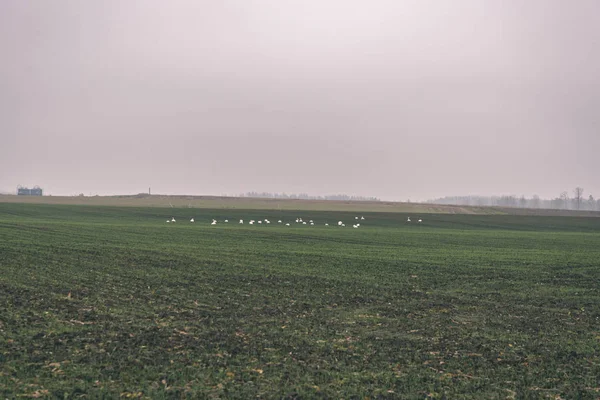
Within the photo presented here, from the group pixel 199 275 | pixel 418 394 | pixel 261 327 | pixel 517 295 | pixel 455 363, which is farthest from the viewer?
pixel 199 275

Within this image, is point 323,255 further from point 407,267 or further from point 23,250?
point 23,250

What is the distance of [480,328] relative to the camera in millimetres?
18500

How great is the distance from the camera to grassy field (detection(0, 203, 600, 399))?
12.6m

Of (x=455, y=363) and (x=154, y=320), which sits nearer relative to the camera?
(x=455, y=363)

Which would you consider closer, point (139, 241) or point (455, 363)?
point (455, 363)

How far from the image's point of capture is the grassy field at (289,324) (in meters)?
12.6

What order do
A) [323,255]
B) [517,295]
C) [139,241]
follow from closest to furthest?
1. [517,295]
2. [323,255]
3. [139,241]

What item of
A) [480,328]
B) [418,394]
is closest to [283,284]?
[480,328]

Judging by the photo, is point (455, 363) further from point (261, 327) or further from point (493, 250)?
A: point (493, 250)

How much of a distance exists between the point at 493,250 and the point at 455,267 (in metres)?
12.5

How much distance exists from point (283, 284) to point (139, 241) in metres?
19.5

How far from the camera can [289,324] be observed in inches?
709

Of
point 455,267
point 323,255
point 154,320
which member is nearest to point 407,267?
point 455,267

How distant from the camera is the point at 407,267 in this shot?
3200 cm
